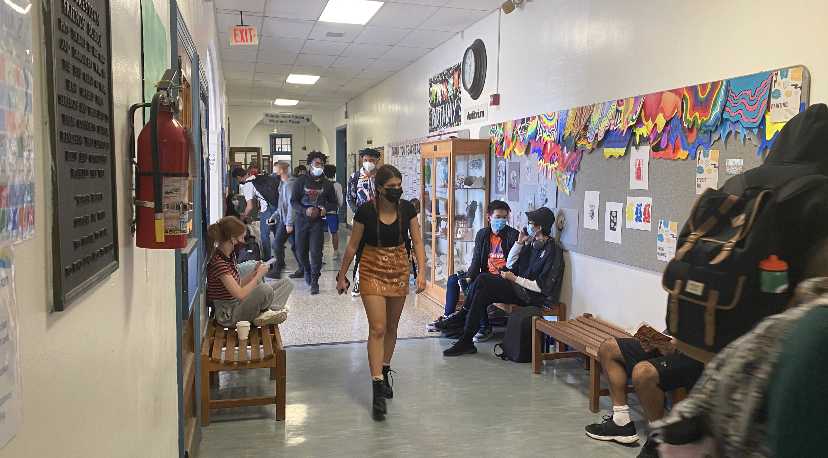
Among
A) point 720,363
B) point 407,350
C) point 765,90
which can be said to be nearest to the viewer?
point 720,363

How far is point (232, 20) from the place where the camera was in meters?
7.32

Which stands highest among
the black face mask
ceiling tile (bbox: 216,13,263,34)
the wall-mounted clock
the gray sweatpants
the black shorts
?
ceiling tile (bbox: 216,13,263,34)

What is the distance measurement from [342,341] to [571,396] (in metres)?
2.03

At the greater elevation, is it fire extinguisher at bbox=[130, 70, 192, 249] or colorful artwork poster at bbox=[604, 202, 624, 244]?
fire extinguisher at bbox=[130, 70, 192, 249]

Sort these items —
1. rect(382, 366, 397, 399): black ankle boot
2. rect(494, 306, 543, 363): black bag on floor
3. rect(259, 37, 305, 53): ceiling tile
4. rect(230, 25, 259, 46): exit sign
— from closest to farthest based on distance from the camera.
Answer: rect(382, 366, 397, 399): black ankle boot < rect(494, 306, 543, 363): black bag on floor < rect(230, 25, 259, 46): exit sign < rect(259, 37, 305, 53): ceiling tile

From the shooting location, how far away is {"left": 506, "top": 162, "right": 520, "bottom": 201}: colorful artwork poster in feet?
19.4

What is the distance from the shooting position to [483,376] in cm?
460

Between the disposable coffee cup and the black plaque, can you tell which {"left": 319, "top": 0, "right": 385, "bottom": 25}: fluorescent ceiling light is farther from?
the black plaque

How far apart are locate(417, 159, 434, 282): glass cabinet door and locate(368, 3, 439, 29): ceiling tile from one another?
60.1 inches

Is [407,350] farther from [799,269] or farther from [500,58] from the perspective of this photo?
[799,269]

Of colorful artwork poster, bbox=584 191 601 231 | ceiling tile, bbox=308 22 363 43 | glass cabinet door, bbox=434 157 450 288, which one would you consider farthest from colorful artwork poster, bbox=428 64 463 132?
colorful artwork poster, bbox=584 191 601 231

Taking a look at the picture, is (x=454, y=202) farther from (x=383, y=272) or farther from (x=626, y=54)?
(x=383, y=272)

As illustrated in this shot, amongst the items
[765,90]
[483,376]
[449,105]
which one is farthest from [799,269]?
[449,105]

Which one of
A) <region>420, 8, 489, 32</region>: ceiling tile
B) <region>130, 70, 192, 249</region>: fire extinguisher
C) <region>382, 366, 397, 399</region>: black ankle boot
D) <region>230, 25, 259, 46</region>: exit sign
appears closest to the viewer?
<region>130, 70, 192, 249</region>: fire extinguisher
